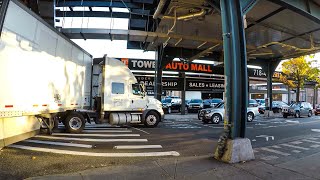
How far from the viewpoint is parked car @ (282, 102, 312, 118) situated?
29.1 m

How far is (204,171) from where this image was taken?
6.86m

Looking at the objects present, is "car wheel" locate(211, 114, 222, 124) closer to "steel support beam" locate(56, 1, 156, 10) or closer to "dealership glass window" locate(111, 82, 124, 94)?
"dealership glass window" locate(111, 82, 124, 94)

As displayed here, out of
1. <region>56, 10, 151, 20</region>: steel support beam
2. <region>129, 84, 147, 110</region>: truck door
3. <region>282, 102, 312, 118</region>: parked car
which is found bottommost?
<region>282, 102, 312, 118</region>: parked car

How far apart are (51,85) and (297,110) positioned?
2610cm

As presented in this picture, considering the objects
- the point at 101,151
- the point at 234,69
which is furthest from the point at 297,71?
the point at 101,151

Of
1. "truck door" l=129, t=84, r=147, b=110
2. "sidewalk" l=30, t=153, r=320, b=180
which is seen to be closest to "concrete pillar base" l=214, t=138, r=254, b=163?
"sidewalk" l=30, t=153, r=320, b=180

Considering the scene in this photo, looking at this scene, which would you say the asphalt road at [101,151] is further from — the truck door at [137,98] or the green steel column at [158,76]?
the green steel column at [158,76]

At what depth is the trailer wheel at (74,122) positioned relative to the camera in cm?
1392

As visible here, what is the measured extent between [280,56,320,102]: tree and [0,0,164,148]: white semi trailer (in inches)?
1038

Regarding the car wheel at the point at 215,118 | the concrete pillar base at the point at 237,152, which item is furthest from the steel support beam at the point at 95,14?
the concrete pillar base at the point at 237,152

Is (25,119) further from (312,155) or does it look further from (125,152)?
(312,155)

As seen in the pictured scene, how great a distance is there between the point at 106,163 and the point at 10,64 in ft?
11.8

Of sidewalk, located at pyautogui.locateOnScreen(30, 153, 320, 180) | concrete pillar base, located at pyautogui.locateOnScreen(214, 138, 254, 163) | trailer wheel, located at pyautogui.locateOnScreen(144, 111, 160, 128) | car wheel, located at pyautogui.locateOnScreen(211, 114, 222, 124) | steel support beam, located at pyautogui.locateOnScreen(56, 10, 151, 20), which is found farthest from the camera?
car wheel, located at pyautogui.locateOnScreen(211, 114, 222, 124)

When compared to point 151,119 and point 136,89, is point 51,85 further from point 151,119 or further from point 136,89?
point 151,119
